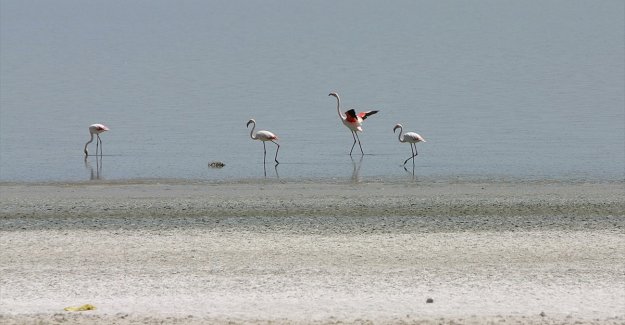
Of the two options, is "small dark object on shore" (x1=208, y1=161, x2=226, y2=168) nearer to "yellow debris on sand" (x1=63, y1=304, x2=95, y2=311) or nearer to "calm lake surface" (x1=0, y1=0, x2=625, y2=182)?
"calm lake surface" (x1=0, y1=0, x2=625, y2=182)

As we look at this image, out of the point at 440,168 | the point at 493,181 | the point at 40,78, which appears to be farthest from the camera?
the point at 40,78

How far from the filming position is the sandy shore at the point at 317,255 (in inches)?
421

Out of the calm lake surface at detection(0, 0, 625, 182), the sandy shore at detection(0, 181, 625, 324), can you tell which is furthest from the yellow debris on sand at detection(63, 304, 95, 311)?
the calm lake surface at detection(0, 0, 625, 182)

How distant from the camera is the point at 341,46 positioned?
73125mm

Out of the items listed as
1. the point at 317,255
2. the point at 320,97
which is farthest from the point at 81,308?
the point at 320,97

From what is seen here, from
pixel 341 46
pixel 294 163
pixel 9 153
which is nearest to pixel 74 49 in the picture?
pixel 341 46

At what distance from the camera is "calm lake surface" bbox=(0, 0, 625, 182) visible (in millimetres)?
25453

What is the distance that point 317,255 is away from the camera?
13.5 meters

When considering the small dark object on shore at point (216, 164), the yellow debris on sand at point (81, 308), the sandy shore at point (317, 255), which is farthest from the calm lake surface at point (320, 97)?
the yellow debris on sand at point (81, 308)

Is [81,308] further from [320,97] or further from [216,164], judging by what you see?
[320,97]

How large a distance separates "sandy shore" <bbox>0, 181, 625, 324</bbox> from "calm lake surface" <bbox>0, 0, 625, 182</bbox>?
13.3 ft

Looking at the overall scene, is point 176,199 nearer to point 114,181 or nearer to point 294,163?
point 114,181

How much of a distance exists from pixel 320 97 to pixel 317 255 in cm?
2971

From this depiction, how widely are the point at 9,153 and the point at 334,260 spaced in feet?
56.0
